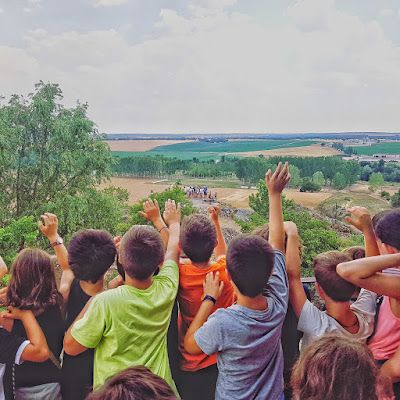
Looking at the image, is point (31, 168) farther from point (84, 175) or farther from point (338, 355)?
point (338, 355)

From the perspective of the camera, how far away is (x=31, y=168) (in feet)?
36.1

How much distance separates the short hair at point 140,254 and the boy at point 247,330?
6.6 inches

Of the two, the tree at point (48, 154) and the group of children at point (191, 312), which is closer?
the group of children at point (191, 312)

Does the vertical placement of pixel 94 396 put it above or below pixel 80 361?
above

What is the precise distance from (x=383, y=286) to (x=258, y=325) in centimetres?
29

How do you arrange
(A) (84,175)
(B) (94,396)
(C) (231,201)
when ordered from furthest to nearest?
(C) (231,201) → (A) (84,175) → (B) (94,396)

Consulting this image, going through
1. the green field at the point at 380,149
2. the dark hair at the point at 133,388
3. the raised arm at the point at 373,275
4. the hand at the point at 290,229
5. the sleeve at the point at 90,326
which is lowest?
the sleeve at the point at 90,326

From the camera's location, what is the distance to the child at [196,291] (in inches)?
39.5

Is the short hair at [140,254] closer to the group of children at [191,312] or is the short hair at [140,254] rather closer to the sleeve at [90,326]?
the group of children at [191,312]

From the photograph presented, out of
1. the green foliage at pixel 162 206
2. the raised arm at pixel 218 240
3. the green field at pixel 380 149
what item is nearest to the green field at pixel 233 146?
the green field at pixel 380 149

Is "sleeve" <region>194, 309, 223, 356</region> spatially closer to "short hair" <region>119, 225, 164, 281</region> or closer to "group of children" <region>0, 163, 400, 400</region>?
"group of children" <region>0, 163, 400, 400</region>

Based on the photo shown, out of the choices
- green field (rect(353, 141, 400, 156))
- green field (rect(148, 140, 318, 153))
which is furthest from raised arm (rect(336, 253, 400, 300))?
green field (rect(148, 140, 318, 153))

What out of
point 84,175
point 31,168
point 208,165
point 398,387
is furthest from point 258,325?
point 208,165

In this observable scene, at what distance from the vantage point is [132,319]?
86cm
